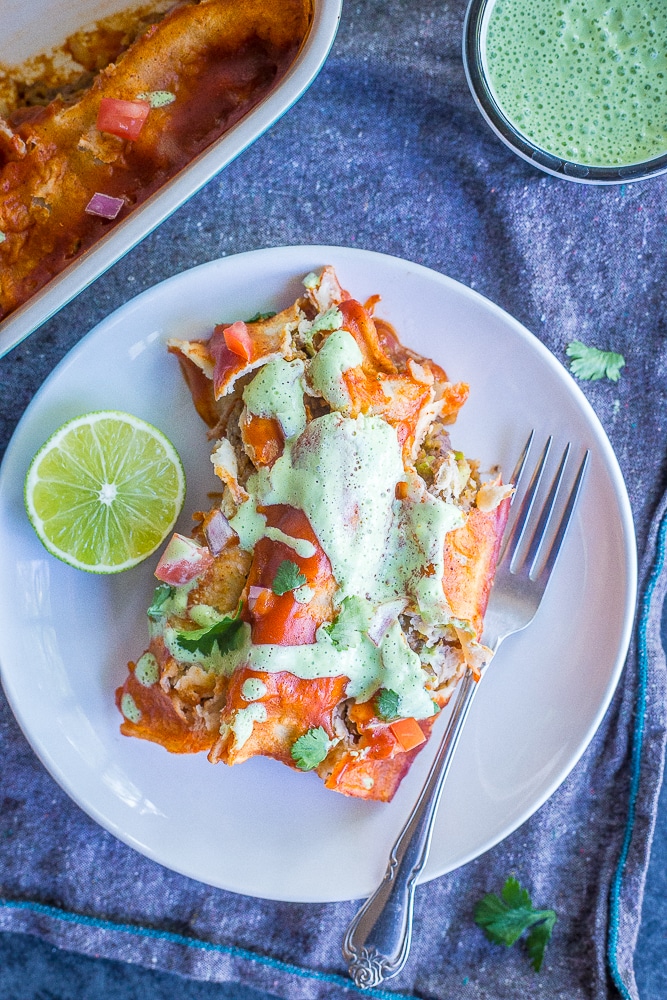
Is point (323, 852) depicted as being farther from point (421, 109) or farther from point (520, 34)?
point (520, 34)

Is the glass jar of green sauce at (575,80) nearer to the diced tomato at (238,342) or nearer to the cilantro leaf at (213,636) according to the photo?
the diced tomato at (238,342)

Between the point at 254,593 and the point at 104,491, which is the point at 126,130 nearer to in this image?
the point at 104,491

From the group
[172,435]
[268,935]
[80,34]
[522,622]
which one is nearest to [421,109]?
[80,34]

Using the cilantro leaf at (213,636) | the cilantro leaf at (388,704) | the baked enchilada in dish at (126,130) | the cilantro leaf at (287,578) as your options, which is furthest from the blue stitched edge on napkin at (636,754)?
the baked enchilada in dish at (126,130)

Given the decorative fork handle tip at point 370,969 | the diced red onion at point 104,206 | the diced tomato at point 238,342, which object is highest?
the diced red onion at point 104,206

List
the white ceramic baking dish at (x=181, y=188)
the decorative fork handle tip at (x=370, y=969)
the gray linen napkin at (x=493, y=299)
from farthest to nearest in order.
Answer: the gray linen napkin at (x=493, y=299) < the decorative fork handle tip at (x=370, y=969) < the white ceramic baking dish at (x=181, y=188)

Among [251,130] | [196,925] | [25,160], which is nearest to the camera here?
[251,130]

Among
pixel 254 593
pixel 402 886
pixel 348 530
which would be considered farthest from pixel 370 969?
pixel 348 530
